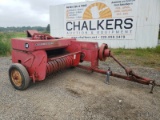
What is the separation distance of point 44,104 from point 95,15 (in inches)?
287

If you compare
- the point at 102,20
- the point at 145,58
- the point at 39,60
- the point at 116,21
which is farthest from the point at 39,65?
the point at 102,20

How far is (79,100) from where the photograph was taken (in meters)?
3.01

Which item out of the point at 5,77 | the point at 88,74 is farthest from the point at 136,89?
the point at 5,77

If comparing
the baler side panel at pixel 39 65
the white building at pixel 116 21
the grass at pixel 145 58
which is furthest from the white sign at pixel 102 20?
the baler side panel at pixel 39 65

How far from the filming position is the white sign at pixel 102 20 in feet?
27.2

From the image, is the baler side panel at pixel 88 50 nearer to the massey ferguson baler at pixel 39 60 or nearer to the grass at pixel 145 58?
the massey ferguson baler at pixel 39 60

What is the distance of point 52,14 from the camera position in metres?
10.9

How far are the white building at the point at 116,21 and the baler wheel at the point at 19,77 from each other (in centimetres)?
639

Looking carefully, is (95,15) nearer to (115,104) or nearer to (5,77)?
(5,77)

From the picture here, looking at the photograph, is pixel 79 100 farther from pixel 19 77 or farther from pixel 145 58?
pixel 145 58

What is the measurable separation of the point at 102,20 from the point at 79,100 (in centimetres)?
678

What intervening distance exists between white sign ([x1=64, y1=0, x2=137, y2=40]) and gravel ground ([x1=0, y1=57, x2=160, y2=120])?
4.79 meters

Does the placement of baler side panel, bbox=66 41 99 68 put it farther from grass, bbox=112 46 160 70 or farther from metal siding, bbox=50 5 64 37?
metal siding, bbox=50 5 64 37

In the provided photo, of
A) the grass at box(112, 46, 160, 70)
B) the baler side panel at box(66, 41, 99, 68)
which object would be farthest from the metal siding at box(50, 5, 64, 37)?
the baler side panel at box(66, 41, 99, 68)
